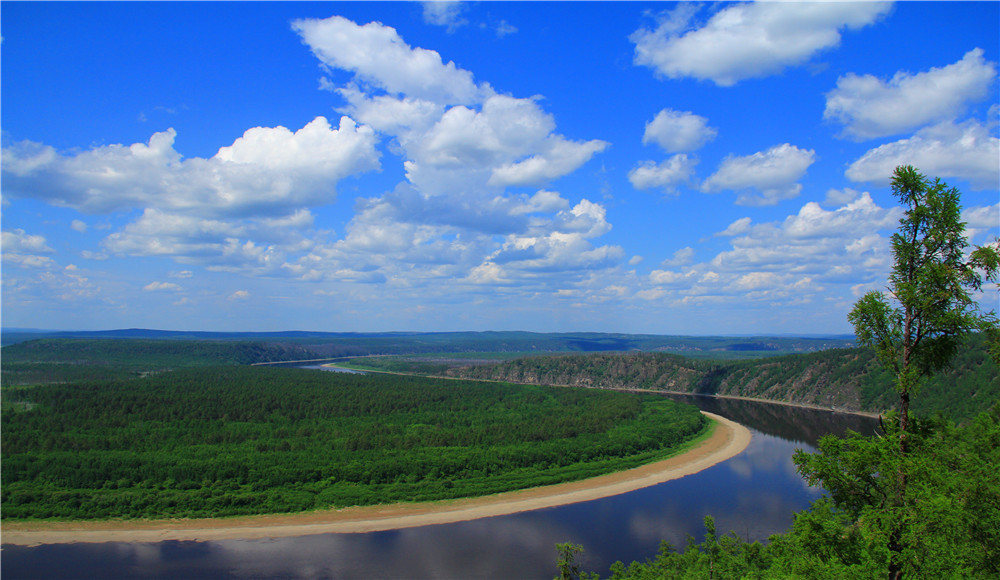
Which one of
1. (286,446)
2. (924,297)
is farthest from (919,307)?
(286,446)

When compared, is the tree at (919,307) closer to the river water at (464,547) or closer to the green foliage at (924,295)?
the green foliage at (924,295)

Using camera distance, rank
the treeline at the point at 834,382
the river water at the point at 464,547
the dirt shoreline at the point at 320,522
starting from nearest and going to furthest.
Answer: the river water at the point at 464,547, the dirt shoreline at the point at 320,522, the treeline at the point at 834,382

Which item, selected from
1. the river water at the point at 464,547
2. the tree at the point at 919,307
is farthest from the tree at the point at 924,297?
the river water at the point at 464,547

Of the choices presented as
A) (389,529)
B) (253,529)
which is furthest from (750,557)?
(253,529)

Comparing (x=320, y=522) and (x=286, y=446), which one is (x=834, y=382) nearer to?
(x=286, y=446)

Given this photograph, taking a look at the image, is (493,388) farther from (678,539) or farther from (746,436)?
(678,539)

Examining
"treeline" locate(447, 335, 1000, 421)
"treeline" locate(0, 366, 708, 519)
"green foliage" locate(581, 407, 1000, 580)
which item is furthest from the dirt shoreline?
"treeline" locate(447, 335, 1000, 421)
